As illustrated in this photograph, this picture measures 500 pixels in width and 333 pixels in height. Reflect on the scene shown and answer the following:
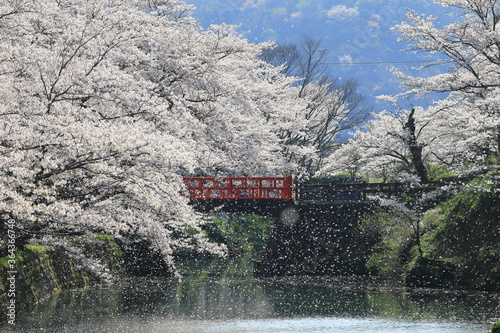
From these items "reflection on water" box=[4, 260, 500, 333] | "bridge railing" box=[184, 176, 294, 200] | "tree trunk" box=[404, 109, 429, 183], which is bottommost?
"reflection on water" box=[4, 260, 500, 333]

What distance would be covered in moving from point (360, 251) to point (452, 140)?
270 inches

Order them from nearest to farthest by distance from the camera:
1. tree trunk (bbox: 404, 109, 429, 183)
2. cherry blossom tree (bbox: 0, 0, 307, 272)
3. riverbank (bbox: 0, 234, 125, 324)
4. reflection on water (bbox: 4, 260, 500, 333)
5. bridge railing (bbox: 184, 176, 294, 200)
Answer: cherry blossom tree (bbox: 0, 0, 307, 272) → reflection on water (bbox: 4, 260, 500, 333) → riverbank (bbox: 0, 234, 125, 324) → bridge railing (bbox: 184, 176, 294, 200) → tree trunk (bbox: 404, 109, 429, 183)

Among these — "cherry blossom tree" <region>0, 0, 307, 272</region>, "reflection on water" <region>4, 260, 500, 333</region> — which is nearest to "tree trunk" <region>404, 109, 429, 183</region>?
"reflection on water" <region>4, 260, 500, 333</region>

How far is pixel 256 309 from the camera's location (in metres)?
20.6

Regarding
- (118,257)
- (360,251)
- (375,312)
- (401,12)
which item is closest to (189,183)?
(118,257)

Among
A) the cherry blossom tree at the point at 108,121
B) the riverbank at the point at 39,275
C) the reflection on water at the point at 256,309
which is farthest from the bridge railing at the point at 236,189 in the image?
the riverbank at the point at 39,275

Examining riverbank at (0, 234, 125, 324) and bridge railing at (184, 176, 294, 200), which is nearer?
riverbank at (0, 234, 125, 324)

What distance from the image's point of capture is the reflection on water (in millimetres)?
17328

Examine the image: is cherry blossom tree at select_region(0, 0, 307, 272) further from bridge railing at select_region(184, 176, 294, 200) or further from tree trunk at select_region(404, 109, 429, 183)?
tree trunk at select_region(404, 109, 429, 183)

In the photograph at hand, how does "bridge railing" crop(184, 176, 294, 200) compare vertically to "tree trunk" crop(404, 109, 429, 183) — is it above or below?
below

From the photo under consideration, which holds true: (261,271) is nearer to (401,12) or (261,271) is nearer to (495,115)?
(495,115)

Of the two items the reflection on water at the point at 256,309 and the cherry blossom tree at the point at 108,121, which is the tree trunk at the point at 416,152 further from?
the cherry blossom tree at the point at 108,121

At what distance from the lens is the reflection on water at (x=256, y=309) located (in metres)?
17.3

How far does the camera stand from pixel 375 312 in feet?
64.2
